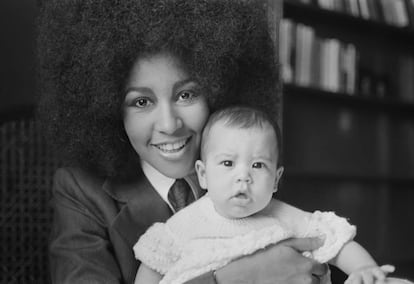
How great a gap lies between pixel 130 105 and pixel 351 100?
96.5 inches

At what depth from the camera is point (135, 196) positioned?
1.47 meters

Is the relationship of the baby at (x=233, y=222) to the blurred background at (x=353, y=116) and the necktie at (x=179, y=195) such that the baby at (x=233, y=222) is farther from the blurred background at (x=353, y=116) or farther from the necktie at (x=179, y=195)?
the blurred background at (x=353, y=116)

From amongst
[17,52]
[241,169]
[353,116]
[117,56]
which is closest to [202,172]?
[241,169]

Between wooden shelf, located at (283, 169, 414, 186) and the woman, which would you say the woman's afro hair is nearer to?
the woman

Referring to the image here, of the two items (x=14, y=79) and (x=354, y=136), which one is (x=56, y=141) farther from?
(x=354, y=136)

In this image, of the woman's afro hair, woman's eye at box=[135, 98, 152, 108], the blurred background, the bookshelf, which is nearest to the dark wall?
the woman's afro hair

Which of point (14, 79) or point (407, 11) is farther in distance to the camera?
point (407, 11)

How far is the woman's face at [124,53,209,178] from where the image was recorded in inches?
53.6

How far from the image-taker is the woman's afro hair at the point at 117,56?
4.43 feet

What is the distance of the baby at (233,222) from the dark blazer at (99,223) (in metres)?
0.11

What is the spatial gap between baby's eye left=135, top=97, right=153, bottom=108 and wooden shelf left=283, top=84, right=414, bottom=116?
1843 mm

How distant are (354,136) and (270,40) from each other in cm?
238

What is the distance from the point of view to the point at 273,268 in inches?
49.2

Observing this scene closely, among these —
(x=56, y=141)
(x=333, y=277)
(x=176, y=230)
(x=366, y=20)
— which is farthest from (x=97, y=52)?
(x=366, y=20)
